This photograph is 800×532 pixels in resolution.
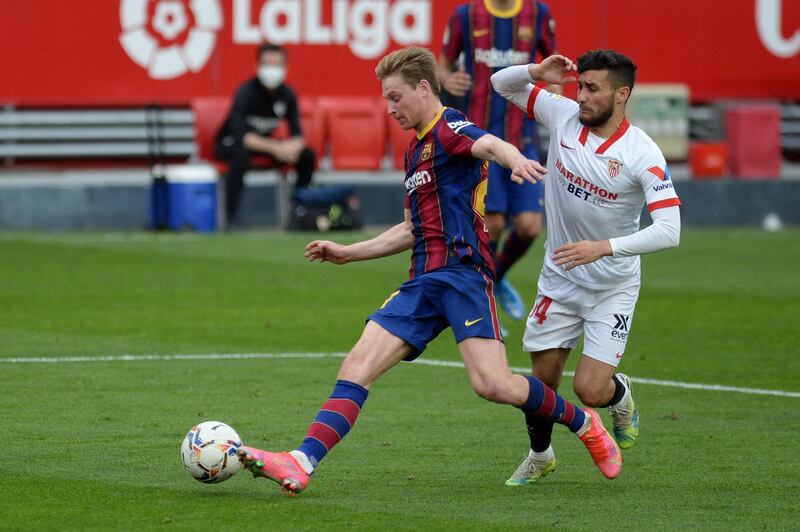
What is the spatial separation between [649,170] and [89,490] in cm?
290

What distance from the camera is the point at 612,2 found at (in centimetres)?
2380

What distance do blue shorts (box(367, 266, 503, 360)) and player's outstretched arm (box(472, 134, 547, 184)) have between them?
55cm

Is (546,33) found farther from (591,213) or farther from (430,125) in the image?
(430,125)

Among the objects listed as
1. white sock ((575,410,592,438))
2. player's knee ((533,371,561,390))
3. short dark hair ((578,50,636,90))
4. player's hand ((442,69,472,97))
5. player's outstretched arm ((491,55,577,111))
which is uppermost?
short dark hair ((578,50,636,90))

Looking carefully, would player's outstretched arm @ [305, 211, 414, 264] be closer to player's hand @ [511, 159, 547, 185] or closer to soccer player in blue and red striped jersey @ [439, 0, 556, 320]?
player's hand @ [511, 159, 547, 185]

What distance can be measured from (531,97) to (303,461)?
233 cm

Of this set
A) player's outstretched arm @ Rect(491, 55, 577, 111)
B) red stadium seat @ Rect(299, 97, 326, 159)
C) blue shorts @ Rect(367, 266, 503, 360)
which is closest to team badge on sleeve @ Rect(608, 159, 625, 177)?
player's outstretched arm @ Rect(491, 55, 577, 111)

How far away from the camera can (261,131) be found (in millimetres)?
20312

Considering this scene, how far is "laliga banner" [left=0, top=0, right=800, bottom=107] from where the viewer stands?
71.1 ft

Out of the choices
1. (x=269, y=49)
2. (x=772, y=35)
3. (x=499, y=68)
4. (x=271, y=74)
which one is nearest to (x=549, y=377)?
(x=499, y=68)

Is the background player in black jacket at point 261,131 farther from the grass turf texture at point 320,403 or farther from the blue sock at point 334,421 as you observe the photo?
the blue sock at point 334,421

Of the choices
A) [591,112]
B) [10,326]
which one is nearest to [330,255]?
[591,112]

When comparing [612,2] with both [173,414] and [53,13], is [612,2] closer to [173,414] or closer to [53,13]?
[53,13]

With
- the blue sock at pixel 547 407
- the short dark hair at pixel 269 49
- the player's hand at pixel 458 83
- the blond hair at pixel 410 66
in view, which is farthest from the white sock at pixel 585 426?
the short dark hair at pixel 269 49
